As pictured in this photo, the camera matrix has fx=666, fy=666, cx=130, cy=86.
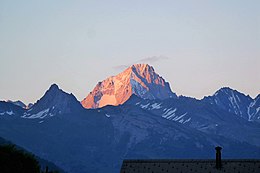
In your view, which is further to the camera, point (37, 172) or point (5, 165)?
point (37, 172)

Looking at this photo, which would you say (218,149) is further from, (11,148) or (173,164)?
(11,148)

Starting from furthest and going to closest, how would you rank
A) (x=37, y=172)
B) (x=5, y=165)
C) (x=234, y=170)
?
(x=37, y=172) → (x=5, y=165) → (x=234, y=170)

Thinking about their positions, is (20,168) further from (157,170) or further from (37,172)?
(157,170)

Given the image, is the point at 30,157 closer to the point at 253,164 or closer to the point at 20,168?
the point at 20,168

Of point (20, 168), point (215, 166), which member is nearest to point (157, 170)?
point (215, 166)

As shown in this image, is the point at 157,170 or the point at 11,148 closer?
the point at 157,170

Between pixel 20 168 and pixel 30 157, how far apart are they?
7.51 m

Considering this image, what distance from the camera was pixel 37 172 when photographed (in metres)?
127

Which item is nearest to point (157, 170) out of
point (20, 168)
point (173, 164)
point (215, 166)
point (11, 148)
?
point (173, 164)

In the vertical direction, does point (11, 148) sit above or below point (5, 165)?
above

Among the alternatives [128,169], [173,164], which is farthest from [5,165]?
[173,164]

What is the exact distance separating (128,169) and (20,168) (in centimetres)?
2238

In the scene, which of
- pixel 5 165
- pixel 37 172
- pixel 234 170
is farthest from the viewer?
pixel 37 172

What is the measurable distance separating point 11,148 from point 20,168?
453 inches
